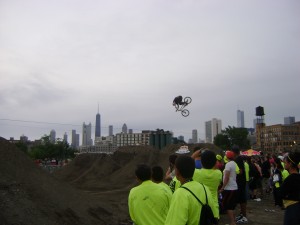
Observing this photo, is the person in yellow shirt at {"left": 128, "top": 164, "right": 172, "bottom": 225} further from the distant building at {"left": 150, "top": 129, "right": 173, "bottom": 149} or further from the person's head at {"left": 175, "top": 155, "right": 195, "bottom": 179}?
the distant building at {"left": 150, "top": 129, "right": 173, "bottom": 149}

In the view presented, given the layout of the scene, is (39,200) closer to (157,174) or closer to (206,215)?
(157,174)

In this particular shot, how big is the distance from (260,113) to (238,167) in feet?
115

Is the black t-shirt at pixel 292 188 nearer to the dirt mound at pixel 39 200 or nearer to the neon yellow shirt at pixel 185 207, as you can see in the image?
the neon yellow shirt at pixel 185 207

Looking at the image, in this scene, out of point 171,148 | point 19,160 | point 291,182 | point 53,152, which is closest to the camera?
point 291,182

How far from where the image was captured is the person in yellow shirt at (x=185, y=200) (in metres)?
2.95

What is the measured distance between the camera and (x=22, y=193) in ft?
31.9

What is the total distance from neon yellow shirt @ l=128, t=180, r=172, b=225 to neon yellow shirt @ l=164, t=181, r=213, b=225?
131cm

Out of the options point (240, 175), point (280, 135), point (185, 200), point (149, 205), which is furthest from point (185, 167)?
point (280, 135)

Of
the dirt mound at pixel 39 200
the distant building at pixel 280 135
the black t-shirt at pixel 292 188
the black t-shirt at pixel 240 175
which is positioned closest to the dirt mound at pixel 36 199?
the dirt mound at pixel 39 200

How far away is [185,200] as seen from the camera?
2984 mm

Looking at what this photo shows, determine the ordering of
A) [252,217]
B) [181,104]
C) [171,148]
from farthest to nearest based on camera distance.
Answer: [171,148], [181,104], [252,217]

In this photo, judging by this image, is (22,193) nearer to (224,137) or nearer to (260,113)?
(260,113)

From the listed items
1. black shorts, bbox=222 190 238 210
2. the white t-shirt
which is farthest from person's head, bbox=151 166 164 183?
black shorts, bbox=222 190 238 210

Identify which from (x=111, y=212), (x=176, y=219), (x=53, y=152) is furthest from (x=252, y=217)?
(x=53, y=152)
